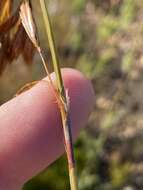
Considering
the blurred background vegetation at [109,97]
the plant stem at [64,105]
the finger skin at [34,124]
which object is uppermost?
the blurred background vegetation at [109,97]

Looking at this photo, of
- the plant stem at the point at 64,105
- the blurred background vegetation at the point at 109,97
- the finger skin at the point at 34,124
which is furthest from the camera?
the blurred background vegetation at the point at 109,97

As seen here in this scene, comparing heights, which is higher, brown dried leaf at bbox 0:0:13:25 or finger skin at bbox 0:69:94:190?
brown dried leaf at bbox 0:0:13:25

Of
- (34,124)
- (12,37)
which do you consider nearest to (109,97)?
(34,124)

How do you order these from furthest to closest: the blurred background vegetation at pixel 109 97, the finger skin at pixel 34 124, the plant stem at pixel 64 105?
the blurred background vegetation at pixel 109 97
the finger skin at pixel 34 124
the plant stem at pixel 64 105

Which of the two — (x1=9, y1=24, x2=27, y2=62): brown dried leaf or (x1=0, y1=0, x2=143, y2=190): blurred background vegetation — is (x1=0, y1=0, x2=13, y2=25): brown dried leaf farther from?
(x1=0, y1=0, x2=143, y2=190): blurred background vegetation

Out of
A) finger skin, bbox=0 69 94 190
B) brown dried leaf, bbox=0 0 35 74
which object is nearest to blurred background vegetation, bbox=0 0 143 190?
finger skin, bbox=0 69 94 190

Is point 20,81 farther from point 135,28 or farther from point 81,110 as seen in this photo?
point 81,110

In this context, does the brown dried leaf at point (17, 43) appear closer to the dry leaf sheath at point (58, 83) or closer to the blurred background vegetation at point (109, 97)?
the dry leaf sheath at point (58, 83)

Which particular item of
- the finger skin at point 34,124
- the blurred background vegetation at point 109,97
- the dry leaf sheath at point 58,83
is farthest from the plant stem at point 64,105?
the blurred background vegetation at point 109,97
